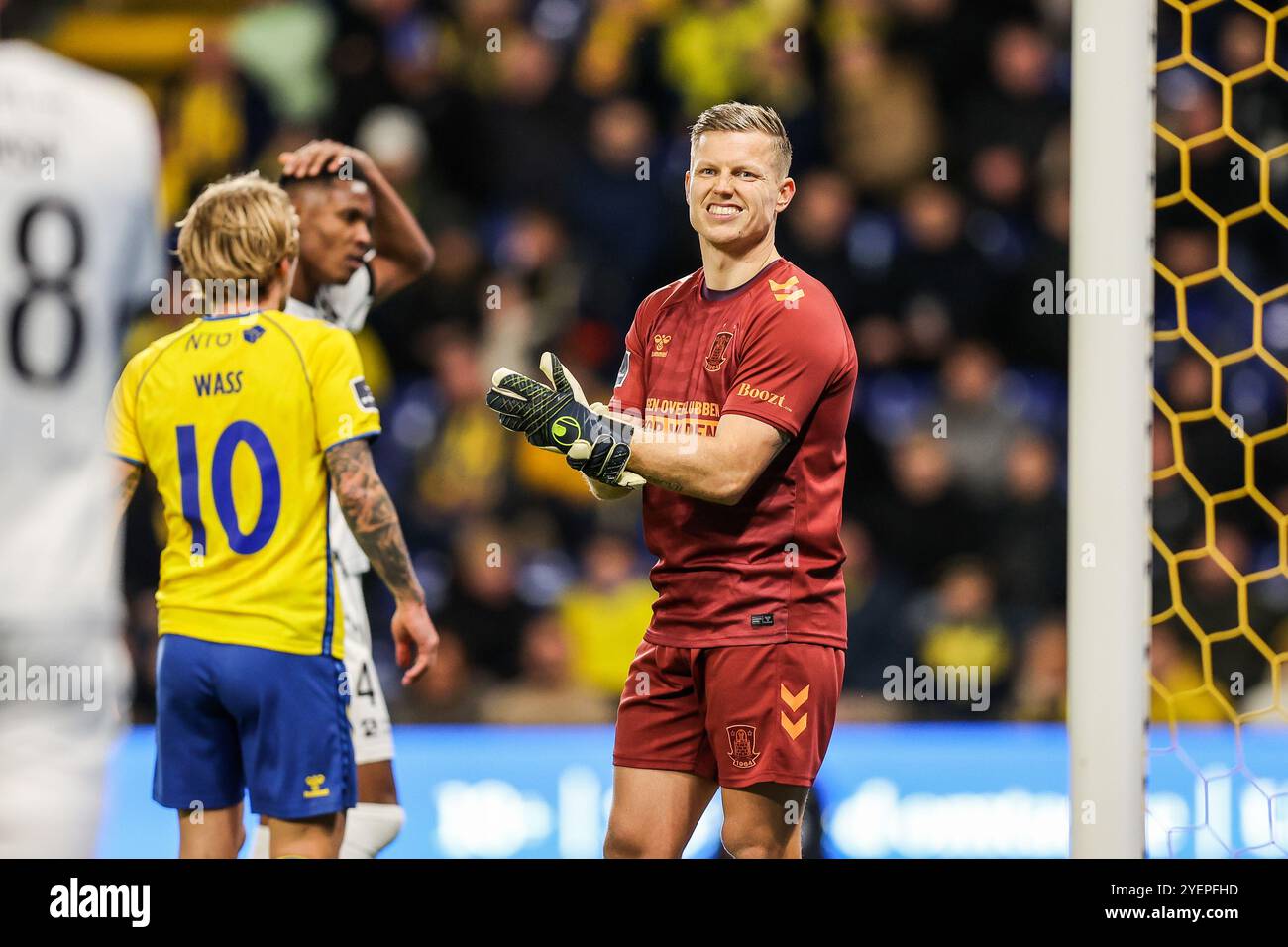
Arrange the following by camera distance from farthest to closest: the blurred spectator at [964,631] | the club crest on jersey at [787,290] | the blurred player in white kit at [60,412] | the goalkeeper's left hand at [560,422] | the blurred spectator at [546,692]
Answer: the blurred spectator at [964,631]
the blurred spectator at [546,692]
the club crest on jersey at [787,290]
the goalkeeper's left hand at [560,422]
the blurred player in white kit at [60,412]

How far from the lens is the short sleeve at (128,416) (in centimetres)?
324

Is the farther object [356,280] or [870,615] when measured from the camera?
[870,615]

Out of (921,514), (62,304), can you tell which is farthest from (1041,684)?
(62,304)

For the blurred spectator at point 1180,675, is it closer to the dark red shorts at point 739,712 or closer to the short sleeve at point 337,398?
the dark red shorts at point 739,712

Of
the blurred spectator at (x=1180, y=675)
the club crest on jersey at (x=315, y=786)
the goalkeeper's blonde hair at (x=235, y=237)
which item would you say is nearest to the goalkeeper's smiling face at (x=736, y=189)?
the goalkeeper's blonde hair at (x=235, y=237)

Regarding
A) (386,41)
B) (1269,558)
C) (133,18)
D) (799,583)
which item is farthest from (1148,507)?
(133,18)

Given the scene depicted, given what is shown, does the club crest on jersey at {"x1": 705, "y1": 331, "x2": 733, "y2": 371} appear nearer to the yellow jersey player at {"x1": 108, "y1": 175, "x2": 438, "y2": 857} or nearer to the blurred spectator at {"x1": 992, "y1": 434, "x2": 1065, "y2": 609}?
the yellow jersey player at {"x1": 108, "y1": 175, "x2": 438, "y2": 857}

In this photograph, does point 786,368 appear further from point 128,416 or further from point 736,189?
point 128,416

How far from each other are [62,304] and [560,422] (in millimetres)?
880

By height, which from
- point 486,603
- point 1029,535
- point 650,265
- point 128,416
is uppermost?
point 650,265

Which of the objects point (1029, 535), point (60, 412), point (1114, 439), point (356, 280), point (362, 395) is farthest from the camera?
point (1029, 535)

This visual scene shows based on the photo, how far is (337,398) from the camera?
10.5 feet

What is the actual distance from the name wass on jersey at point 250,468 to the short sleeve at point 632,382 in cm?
50
